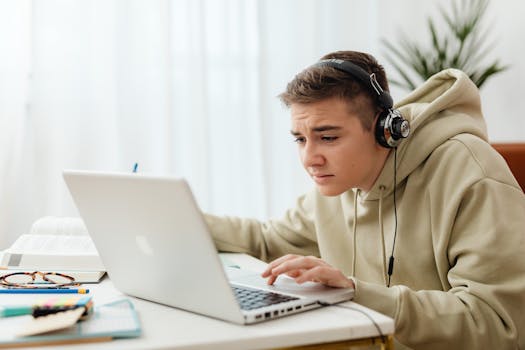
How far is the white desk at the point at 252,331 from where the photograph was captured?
3.11 ft

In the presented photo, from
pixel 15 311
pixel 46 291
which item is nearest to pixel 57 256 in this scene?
pixel 46 291

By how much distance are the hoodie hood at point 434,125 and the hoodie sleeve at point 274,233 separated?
298 millimetres

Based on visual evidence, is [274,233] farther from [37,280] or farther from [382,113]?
[37,280]

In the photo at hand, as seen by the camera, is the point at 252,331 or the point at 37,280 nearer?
the point at 252,331

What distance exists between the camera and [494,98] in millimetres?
3236

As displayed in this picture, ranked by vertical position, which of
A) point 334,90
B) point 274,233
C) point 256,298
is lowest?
point 274,233

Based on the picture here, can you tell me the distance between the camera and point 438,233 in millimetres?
1398

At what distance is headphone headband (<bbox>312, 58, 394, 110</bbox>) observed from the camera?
144 cm

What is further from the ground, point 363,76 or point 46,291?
point 363,76

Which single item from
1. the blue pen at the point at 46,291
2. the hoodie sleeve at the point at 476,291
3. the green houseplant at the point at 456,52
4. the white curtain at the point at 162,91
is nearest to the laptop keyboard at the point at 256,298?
the hoodie sleeve at the point at 476,291

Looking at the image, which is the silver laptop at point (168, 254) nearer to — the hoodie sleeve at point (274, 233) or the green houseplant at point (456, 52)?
the hoodie sleeve at point (274, 233)

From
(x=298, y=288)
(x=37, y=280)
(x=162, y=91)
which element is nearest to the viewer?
(x=298, y=288)

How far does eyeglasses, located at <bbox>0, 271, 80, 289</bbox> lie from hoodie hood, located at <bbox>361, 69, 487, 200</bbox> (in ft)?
2.17

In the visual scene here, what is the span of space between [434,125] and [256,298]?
1.99 ft
